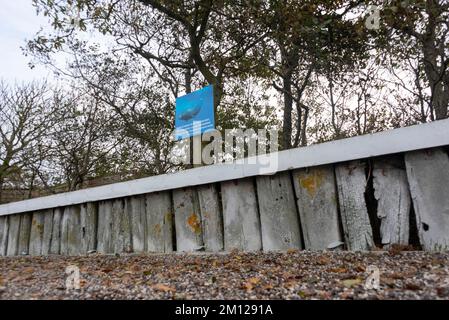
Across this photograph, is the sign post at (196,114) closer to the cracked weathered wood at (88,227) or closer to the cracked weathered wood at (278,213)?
the cracked weathered wood at (278,213)

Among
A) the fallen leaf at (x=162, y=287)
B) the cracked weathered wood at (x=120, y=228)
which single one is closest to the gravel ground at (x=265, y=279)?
the fallen leaf at (x=162, y=287)

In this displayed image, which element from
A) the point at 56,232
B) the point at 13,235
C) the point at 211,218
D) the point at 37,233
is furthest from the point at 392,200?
the point at 13,235

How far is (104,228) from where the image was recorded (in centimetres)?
377

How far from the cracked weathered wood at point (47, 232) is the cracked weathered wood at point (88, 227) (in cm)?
65

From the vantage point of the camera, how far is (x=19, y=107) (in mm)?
9734

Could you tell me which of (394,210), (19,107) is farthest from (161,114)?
(394,210)

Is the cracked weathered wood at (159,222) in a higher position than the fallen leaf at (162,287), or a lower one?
higher

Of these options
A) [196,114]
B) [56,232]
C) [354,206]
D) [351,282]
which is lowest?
[351,282]

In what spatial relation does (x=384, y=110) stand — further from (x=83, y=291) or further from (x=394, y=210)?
(x=83, y=291)

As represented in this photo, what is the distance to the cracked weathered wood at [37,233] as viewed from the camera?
4473mm

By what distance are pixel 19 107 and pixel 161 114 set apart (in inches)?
175

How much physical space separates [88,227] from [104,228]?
0.28 m

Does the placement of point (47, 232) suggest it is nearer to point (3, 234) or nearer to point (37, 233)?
point (37, 233)
